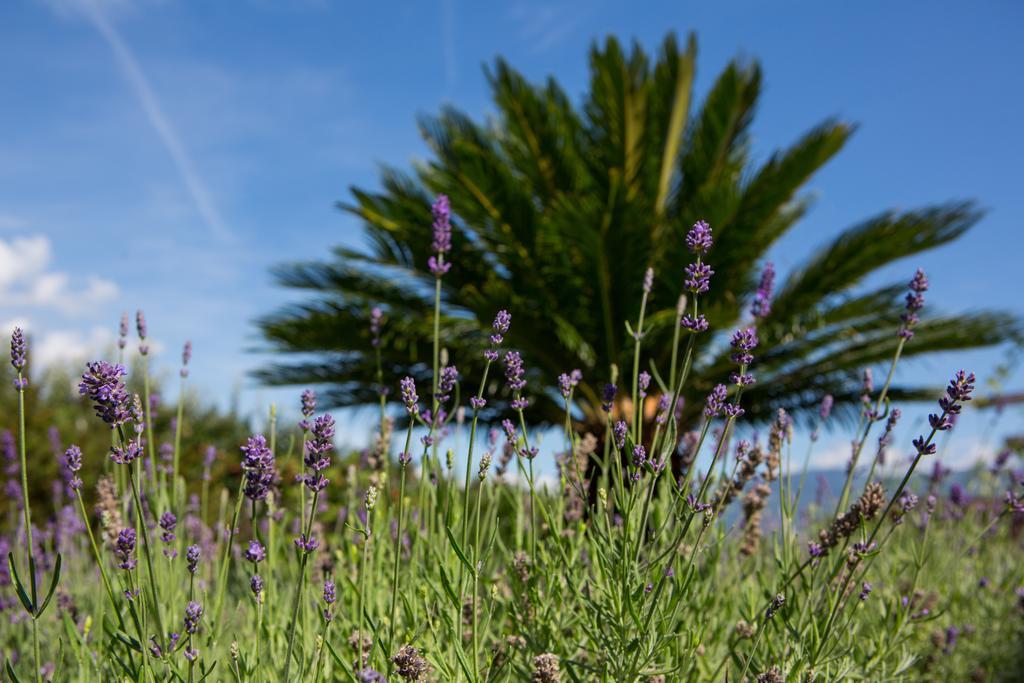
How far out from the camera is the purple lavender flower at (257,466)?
153 cm

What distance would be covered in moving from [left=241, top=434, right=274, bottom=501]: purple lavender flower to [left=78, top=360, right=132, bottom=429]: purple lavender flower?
23 centimetres

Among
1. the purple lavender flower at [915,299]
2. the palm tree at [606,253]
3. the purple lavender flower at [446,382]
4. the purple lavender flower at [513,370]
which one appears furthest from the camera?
the palm tree at [606,253]

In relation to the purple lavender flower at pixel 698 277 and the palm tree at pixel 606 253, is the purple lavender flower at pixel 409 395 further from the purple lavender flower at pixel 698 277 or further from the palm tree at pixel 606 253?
the palm tree at pixel 606 253

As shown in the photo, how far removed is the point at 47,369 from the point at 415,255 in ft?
39.5

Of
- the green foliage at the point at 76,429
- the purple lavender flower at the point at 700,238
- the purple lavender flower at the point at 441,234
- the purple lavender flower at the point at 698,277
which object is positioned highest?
the purple lavender flower at the point at 441,234

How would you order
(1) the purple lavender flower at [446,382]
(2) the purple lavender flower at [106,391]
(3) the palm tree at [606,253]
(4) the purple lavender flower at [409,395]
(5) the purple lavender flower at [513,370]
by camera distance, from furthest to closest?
1. (3) the palm tree at [606,253]
2. (1) the purple lavender flower at [446,382]
3. (5) the purple lavender flower at [513,370]
4. (4) the purple lavender flower at [409,395]
5. (2) the purple lavender flower at [106,391]

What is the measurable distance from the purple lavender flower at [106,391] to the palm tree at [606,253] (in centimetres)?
736

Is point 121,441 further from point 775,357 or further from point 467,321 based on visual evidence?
point 775,357

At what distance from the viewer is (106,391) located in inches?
57.3

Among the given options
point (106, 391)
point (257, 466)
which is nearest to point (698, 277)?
point (257, 466)

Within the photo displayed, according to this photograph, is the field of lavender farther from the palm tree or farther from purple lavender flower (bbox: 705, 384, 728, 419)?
the palm tree

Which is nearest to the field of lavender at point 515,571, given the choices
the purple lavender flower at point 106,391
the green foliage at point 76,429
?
the purple lavender flower at point 106,391

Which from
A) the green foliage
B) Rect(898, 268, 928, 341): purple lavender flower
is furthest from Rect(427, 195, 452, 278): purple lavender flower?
the green foliage

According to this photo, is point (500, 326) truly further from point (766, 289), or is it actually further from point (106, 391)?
point (766, 289)
